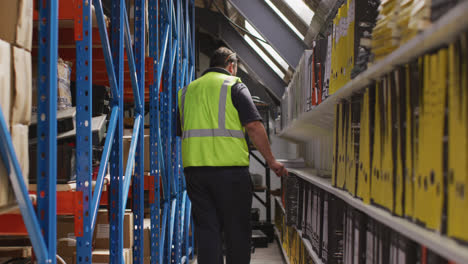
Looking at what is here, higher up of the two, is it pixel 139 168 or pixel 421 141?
pixel 421 141

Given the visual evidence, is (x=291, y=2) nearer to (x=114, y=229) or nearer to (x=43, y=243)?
(x=114, y=229)

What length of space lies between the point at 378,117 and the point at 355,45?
13.6 inches

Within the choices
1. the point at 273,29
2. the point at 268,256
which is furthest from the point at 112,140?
the point at 268,256

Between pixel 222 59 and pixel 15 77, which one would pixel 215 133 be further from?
pixel 15 77

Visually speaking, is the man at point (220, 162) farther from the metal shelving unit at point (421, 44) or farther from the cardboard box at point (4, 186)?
the cardboard box at point (4, 186)

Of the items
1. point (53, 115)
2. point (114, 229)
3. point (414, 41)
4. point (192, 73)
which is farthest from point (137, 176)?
point (192, 73)

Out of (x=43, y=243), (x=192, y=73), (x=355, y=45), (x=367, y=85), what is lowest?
(x=43, y=243)

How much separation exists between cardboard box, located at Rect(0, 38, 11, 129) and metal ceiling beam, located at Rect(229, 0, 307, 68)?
3.27 meters

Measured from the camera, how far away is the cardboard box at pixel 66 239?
7.28 feet

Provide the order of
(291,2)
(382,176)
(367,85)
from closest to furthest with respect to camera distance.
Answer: (382,176) < (367,85) < (291,2)

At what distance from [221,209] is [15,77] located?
5.05 ft

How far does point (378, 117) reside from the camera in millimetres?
1131

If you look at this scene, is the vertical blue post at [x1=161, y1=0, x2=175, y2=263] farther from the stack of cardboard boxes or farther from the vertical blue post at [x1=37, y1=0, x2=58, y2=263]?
the stack of cardboard boxes

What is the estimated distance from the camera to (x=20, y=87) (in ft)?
3.39
